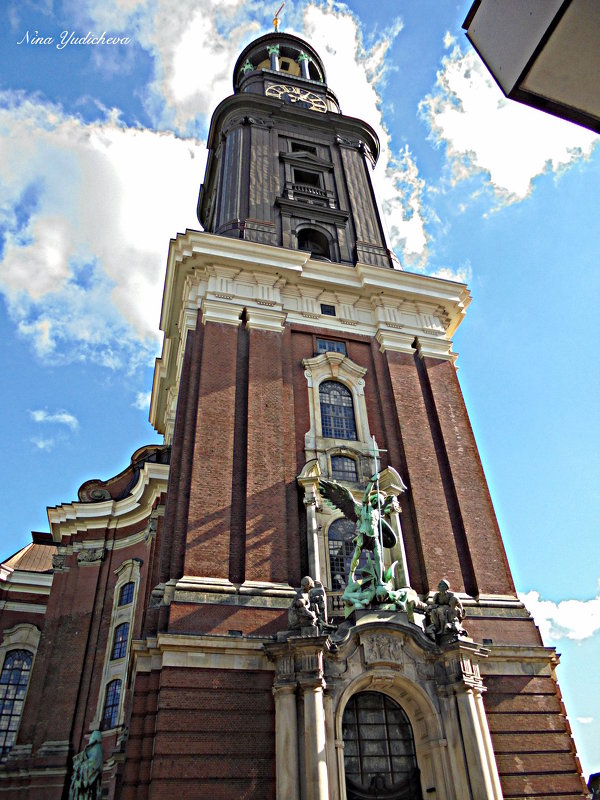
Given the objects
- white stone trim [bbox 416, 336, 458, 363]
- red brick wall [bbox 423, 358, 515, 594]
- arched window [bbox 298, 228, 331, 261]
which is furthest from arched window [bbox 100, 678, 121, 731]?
arched window [bbox 298, 228, 331, 261]

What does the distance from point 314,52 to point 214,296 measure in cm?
2909

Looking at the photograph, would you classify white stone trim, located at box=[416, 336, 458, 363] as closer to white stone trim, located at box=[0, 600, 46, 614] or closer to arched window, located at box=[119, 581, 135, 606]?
arched window, located at box=[119, 581, 135, 606]

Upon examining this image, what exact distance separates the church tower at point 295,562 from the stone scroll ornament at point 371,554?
8cm

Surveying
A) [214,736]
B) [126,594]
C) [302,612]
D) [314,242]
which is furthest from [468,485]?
Answer: [126,594]

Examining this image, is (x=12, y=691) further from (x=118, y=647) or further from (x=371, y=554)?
(x=371, y=554)

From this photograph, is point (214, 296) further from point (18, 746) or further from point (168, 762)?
point (18, 746)

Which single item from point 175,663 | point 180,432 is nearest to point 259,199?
point 180,432

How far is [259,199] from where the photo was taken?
27953 millimetres

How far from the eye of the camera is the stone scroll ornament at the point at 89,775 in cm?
1551

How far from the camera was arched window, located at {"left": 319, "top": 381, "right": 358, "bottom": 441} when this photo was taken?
21234 millimetres

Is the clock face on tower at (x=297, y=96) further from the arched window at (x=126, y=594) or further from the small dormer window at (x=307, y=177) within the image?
the arched window at (x=126, y=594)

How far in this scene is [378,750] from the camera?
14.9 metres

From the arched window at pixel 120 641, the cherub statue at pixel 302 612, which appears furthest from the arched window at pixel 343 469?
the arched window at pixel 120 641

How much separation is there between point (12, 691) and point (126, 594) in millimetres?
6724
